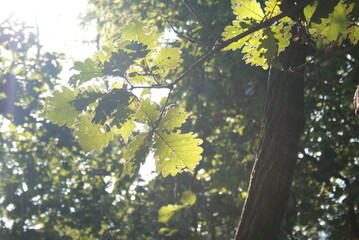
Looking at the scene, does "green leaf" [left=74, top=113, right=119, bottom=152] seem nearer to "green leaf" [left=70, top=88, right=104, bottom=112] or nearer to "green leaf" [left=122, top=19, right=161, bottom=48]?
"green leaf" [left=70, top=88, right=104, bottom=112]

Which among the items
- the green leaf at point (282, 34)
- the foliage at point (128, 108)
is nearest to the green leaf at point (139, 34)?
the foliage at point (128, 108)

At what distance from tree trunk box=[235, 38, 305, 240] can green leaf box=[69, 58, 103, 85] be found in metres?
1.09

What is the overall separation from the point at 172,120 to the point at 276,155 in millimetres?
791

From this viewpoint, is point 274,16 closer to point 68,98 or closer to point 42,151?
point 68,98

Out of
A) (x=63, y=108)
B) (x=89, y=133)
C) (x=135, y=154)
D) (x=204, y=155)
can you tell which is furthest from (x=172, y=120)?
(x=204, y=155)

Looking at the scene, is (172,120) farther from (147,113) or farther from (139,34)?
(139,34)

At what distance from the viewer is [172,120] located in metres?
1.70

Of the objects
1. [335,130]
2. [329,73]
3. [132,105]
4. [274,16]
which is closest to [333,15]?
[274,16]

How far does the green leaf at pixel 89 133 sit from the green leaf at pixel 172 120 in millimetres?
235

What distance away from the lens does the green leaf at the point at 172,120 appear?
1.69 metres

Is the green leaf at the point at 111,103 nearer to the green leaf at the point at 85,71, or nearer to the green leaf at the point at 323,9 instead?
the green leaf at the point at 85,71

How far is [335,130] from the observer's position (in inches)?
165

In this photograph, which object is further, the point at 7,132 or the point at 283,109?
the point at 7,132

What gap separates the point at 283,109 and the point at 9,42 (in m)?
7.14
